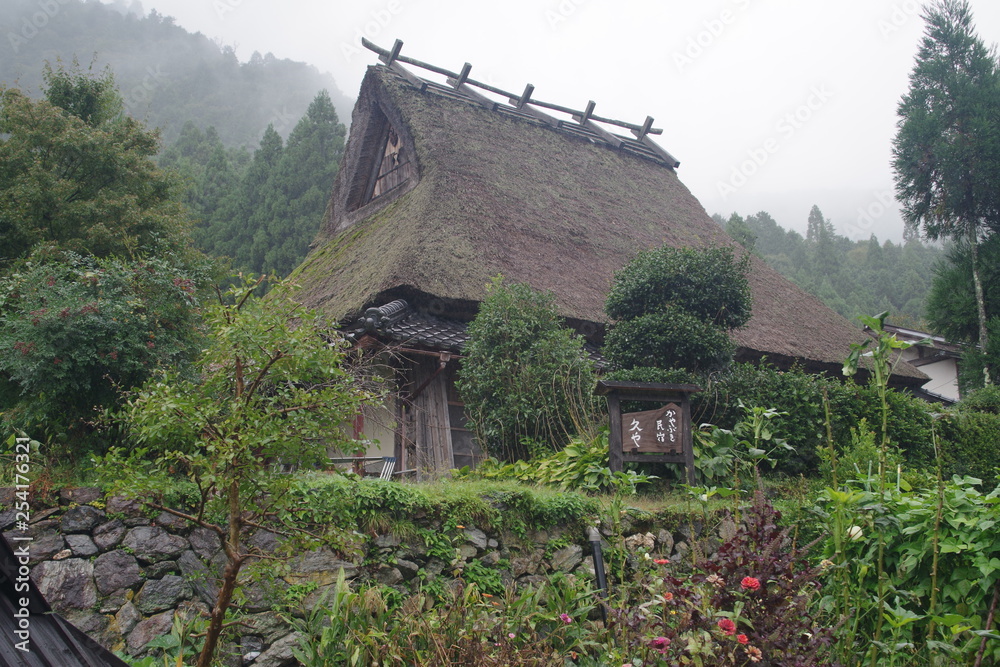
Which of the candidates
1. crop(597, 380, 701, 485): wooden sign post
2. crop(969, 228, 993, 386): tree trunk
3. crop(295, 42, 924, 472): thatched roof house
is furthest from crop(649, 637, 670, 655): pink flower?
crop(969, 228, 993, 386): tree trunk

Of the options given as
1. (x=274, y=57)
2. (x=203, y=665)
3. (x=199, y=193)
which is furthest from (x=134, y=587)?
(x=274, y=57)

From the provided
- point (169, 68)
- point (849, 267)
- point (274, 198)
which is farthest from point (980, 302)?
point (169, 68)

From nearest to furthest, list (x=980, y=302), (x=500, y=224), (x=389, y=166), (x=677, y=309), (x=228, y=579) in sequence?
(x=228, y=579) → (x=677, y=309) → (x=500, y=224) → (x=980, y=302) → (x=389, y=166)

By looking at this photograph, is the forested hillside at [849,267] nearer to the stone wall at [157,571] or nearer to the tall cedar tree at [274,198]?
the tall cedar tree at [274,198]

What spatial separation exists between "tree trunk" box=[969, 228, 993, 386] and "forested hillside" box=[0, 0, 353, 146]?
139 feet

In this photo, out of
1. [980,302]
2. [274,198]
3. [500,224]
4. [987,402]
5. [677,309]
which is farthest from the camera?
[274,198]

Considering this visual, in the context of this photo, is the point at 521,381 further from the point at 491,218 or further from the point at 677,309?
the point at 491,218

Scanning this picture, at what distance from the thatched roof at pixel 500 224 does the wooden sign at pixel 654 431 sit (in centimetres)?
287

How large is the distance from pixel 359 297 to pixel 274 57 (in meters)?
80.8

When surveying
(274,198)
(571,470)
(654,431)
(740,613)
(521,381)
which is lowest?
(740,613)

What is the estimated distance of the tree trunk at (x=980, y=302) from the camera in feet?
35.3

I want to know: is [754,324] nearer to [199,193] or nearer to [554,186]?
[554,186]

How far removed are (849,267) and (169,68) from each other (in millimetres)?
62432

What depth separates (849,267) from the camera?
3716 centimetres
